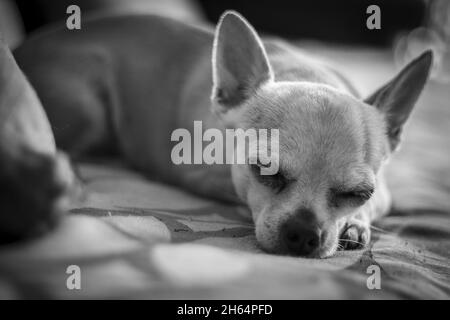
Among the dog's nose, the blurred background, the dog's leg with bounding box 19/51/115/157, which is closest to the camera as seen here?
the dog's nose

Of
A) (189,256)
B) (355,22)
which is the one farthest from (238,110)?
(355,22)

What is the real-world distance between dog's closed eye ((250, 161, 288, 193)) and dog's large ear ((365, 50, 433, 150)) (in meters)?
0.59

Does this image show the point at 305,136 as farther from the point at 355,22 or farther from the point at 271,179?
the point at 355,22

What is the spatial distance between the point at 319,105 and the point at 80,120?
1.21 metres

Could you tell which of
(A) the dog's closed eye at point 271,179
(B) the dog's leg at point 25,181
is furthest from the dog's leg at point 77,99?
(B) the dog's leg at point 25,181

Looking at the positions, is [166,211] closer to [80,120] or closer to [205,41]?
[80,120]

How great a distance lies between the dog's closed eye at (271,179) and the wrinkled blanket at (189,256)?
0.53ft

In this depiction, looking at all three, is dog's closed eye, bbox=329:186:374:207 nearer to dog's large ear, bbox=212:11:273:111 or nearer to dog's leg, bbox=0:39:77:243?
dog's large ear, bbox=212:11:273:111

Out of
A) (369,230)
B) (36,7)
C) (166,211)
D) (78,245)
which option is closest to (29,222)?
(78,245)

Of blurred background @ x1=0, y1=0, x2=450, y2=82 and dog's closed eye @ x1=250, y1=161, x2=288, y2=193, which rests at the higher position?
blurred background @ x1=0, y1=0, x2=450, y2=82

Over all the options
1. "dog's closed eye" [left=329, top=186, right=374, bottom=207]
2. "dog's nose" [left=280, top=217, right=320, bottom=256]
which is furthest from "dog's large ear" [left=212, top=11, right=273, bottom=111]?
"dog's nose" [left=280, top=217, right=320, bottom=256]

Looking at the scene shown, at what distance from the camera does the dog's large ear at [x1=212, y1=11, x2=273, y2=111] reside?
1.89 meters

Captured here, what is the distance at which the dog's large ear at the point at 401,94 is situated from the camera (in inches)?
75.0

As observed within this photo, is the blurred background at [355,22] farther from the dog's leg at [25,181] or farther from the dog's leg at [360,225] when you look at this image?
the dog's leg at [25,181]
